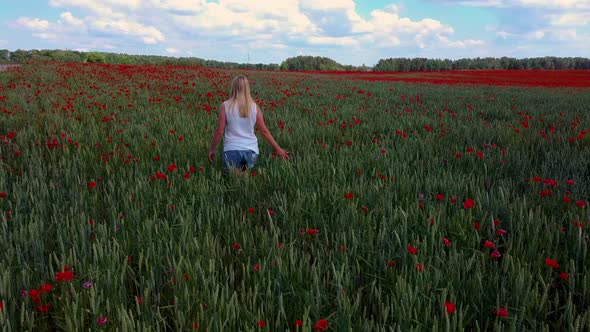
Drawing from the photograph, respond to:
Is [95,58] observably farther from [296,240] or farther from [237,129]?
[296,240]

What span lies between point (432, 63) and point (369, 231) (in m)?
55.0

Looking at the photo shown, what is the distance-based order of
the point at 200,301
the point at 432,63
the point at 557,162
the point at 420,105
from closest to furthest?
1. the point at 200,301
2. the point at 557,162
3. the point at 420,105
4. the point at 432,63

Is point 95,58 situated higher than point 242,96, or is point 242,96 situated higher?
point 95,58

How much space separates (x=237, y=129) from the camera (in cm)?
488

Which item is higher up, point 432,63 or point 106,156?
point 432,63

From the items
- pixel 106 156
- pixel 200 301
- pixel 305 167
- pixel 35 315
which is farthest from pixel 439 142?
pixel 35 315

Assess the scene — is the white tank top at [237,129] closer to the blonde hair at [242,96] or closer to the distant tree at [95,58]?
the blonde hair at [242,96]

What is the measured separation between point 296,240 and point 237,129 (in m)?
2.32

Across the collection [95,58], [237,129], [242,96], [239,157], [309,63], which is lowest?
[239,157]

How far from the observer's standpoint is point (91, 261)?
257 centimetres

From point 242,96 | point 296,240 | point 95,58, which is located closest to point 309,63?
point 95,58

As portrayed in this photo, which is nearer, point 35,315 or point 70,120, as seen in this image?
point 35,315

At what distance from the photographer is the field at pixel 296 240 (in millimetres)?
2010

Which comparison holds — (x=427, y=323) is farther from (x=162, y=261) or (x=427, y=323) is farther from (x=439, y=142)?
(x=439, y=142)
